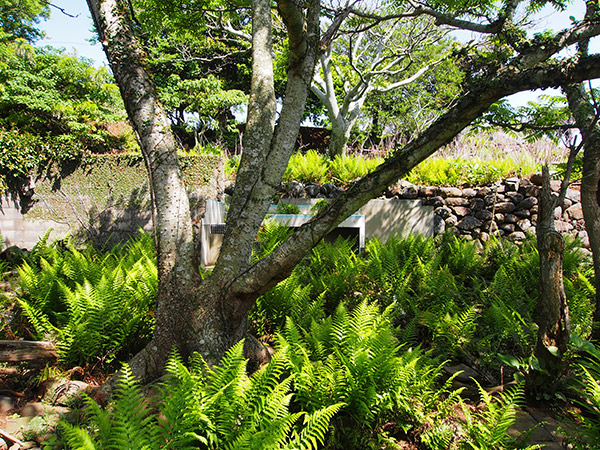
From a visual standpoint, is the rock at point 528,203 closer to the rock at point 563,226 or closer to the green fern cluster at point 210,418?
the rock at point 563,226

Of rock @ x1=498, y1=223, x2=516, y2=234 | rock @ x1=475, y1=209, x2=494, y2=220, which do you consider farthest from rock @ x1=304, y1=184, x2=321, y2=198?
rock @ x1=498, y1=223, x2=516, y2=234

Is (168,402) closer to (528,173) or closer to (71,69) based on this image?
(528,173)

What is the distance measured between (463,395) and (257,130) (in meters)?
2.61

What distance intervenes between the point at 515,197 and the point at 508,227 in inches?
24.2

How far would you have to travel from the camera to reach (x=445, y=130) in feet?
6.86

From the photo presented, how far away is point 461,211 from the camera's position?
24.2 feet

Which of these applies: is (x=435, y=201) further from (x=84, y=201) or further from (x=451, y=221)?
(x=84, y=201)

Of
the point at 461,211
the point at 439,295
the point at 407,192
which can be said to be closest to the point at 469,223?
the point at 461,211

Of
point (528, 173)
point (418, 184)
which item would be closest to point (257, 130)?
point (418, 184)

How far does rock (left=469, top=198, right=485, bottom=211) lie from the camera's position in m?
7.31

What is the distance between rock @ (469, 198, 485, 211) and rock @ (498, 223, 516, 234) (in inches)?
21.5

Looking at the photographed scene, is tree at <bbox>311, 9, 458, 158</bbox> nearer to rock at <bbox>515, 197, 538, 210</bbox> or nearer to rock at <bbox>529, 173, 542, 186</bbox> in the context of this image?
rock at <bbox>529, 173, 542, 186</bbox>

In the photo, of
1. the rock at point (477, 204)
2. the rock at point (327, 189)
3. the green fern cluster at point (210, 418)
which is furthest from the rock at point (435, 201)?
the green fern cluster at point (210, 418)

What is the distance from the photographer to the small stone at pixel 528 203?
726 cm
